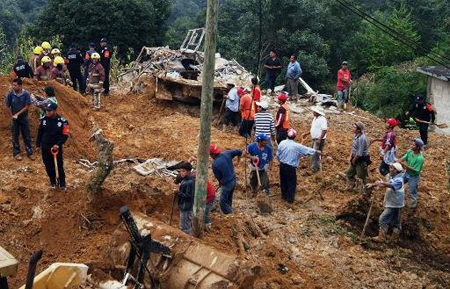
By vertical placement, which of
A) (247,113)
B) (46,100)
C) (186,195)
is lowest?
(186,195)

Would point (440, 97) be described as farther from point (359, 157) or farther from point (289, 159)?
point (289, 159)

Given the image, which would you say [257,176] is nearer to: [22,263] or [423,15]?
[22,263]

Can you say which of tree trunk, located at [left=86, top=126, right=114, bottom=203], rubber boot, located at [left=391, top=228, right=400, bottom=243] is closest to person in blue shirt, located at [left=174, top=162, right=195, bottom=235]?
tree trunk, located at [left=86, top=126, right=114, bottom=203]

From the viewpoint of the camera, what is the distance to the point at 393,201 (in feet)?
31.8

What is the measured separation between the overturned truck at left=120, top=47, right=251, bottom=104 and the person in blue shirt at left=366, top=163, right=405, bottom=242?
22.4ft

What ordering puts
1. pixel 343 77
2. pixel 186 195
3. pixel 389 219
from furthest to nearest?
pixel 343 77, pixel 389 219, pixel 186 195

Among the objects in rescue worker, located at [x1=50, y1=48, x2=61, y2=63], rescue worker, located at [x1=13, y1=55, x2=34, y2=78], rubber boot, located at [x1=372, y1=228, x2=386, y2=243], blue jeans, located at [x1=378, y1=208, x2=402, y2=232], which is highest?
rescue worker, located at [x1=50, y1=48, x2=61, y2=63]

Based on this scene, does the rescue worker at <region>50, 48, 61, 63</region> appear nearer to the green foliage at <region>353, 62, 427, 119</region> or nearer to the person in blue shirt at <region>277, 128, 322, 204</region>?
the person in blue shirt at <region>277, 128, 322, 204</region>

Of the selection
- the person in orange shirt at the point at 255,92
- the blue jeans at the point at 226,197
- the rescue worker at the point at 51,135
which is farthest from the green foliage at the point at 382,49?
the rescue worker at the point at 51,135

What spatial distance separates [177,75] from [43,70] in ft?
12.3

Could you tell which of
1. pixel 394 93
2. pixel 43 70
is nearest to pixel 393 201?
pixel 43 70

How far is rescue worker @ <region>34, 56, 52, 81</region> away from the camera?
1442 cm

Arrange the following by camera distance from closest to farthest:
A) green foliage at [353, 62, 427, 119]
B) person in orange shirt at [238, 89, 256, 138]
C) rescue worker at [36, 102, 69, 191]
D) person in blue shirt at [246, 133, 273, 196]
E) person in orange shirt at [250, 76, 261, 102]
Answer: rescue worker at [36, 102, 69, 191] < person in blue shirt at [246, 133, 273, 196] < person in orange shirt at [250, 76, 261, 102] < person in orange shirt at [238, 89, 256, 138] < green foliage at [353, 62, 427, 119]

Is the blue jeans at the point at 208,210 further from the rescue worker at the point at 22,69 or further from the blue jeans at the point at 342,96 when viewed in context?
the blue jeans at the point at 342,96
